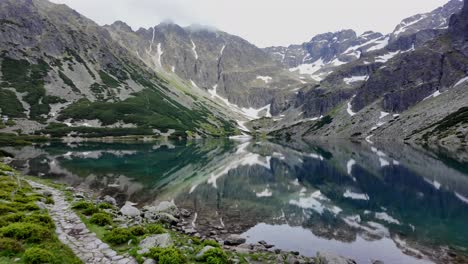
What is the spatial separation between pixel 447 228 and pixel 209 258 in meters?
26.8

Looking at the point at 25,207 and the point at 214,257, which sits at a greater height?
the point at 214,257

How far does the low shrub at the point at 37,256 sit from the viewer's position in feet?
46.0

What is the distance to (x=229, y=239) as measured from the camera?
95.6ft

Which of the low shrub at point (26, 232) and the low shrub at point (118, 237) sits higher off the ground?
the low shrub at point (26, 232)

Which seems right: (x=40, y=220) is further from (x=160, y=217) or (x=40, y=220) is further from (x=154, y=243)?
(x=160, y=217)

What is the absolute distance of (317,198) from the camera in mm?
47625

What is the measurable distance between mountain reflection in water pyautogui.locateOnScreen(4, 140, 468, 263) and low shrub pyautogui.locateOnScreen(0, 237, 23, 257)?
1858 cm

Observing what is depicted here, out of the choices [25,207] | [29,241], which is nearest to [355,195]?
[25,207]

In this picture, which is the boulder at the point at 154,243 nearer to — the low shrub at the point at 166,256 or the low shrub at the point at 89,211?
the low shrub at the point at 166,256

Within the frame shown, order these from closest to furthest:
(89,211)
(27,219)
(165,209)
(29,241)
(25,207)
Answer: (29,241) < (27,219) < (25,207) < (89,211) < (165,209)

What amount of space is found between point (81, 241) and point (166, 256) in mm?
6148

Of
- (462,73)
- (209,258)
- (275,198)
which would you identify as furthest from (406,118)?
(209,258)

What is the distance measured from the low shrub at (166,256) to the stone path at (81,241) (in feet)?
3.27

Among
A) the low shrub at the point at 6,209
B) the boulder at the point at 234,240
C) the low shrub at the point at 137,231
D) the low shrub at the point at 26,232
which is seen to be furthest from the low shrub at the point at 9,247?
the boulder at the point at 234,240
